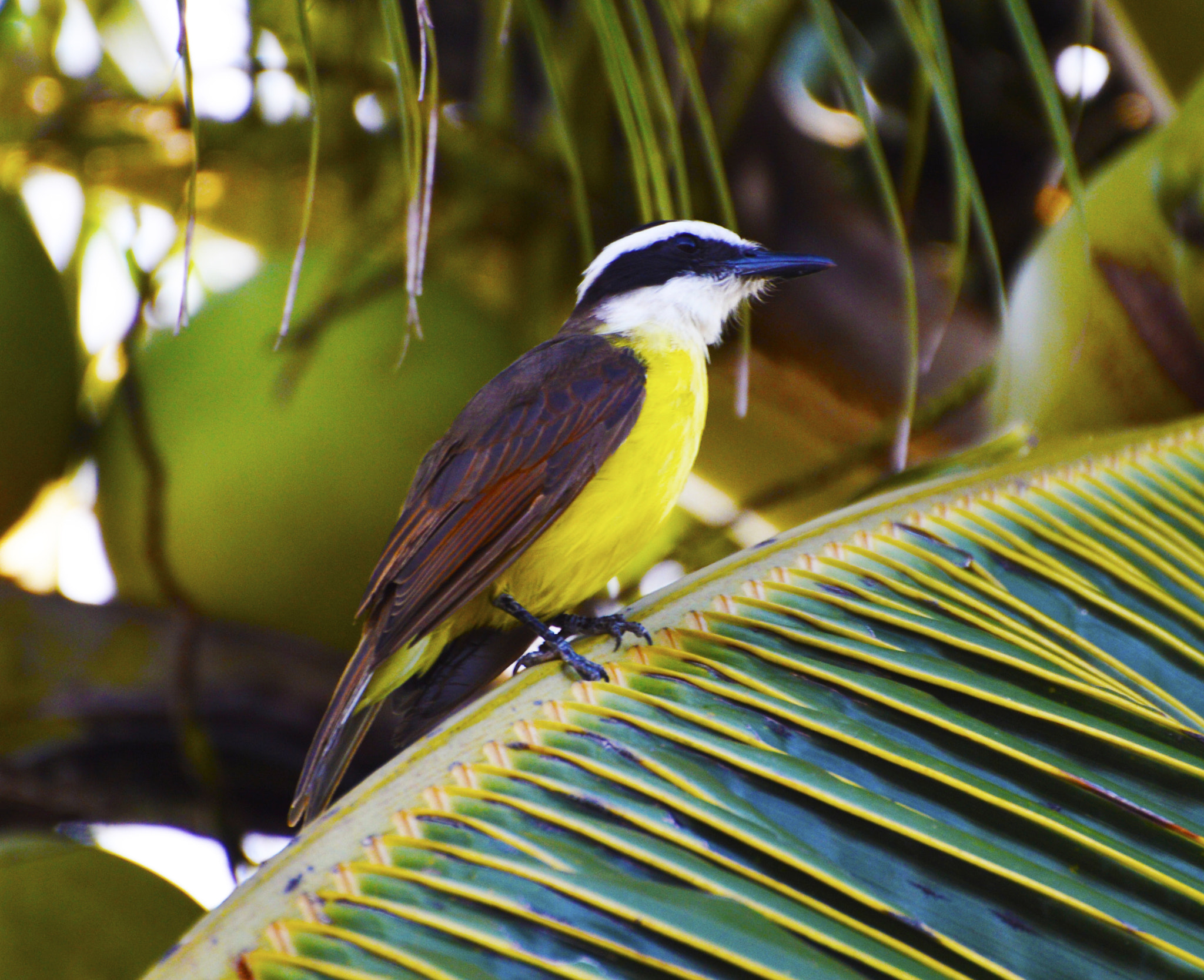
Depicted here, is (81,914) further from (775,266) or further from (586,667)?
(775,266)

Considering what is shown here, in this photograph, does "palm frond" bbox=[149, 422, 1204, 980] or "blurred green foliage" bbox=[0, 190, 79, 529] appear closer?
"palm frond" bbox=[149, 422, 1204, 980]

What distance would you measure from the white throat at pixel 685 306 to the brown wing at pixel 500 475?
7.7 inches

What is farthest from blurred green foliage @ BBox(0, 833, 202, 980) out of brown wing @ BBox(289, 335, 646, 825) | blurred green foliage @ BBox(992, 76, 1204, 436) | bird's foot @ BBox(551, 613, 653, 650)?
blurred green foliage @ BBox(992, 76, 1204, 436)

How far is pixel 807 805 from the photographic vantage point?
0.72 metres

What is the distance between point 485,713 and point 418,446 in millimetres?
629

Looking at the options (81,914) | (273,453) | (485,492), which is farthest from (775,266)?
(81,914)

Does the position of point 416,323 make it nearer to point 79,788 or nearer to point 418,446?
point 418,446

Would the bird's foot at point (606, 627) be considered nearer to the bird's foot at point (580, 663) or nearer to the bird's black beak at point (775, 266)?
the bird's foot at point (580, 663)

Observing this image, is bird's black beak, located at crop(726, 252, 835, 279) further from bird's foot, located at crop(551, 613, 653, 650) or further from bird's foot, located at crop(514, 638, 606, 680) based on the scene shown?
bird's foot, located at crop(514, 638, 606, 680)

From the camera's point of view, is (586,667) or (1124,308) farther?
(1124,308)

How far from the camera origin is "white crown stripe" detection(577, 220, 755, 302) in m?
1.38

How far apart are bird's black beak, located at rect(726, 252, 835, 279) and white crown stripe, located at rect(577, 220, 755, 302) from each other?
0.10ft

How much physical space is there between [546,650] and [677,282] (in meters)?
0.65

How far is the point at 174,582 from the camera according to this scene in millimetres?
1322
